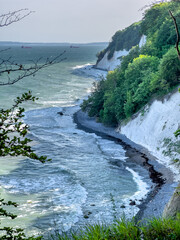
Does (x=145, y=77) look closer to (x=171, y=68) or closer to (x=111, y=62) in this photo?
(x=171, y=68)

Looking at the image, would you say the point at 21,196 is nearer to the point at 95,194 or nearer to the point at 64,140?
the point at 95,194

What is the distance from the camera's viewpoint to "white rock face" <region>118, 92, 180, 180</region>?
1248 inches

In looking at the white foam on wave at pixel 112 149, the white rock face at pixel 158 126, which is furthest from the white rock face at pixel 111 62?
the white foam on wave at pixel 112 149

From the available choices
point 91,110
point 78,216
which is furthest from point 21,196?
point 91,110

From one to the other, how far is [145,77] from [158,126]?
865 centimetres

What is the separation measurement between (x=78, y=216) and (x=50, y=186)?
5639 mm

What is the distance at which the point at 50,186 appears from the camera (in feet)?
81.5

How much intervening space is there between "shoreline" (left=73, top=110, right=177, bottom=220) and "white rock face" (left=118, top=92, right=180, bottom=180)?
788 millimetres

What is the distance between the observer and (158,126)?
34.2 metres

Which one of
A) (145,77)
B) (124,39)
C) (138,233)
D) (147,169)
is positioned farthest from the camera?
(124,39)

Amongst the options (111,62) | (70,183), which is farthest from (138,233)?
(111,62)

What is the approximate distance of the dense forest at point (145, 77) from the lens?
118ft

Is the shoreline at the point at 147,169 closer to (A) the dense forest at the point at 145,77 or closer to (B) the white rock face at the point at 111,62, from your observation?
(A) the dense forest at the point at 145,77

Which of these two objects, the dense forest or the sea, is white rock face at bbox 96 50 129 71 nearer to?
the dense forest
